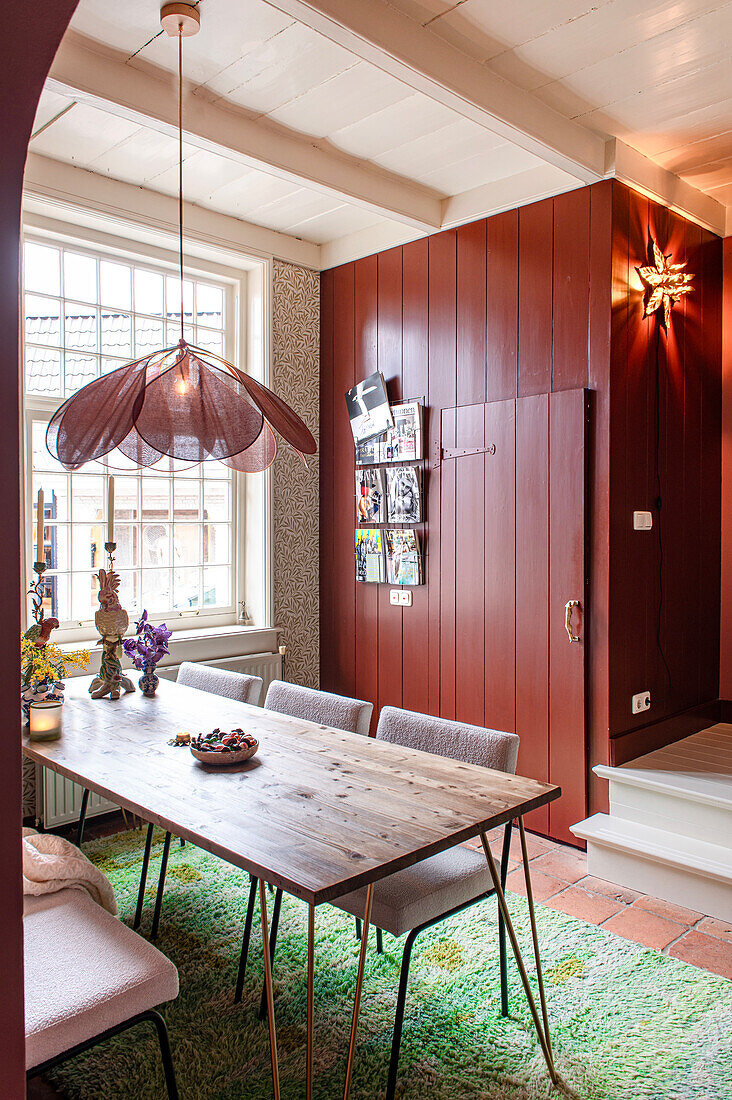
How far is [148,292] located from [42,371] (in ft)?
2.44

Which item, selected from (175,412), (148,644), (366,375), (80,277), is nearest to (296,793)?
(175,412)

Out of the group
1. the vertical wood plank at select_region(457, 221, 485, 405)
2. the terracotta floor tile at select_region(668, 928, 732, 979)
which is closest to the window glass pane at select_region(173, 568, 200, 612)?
the vertical wood plank at select_region(457, 221, 485, 405)

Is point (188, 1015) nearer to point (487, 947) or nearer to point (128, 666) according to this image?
point (487, 947)

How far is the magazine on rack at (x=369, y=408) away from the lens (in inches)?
154

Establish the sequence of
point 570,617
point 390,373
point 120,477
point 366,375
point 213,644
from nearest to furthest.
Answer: point 570,617, point 120,477, point 213,644, point 390,373, point 366,375

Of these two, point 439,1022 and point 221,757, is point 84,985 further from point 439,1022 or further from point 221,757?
point 439,1022

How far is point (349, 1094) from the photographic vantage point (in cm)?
178

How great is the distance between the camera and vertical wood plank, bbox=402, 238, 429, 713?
379 cm

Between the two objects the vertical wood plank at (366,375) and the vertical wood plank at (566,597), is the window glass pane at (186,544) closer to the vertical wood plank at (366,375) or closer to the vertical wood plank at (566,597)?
the vertical wood plank at (366,375)

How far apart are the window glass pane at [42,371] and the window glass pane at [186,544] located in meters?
0.89

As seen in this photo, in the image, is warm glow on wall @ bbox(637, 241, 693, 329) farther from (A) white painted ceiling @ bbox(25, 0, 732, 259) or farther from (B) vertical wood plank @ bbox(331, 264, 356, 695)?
(B) vertical wood plank @ bbox(331, 264, 356, 695)

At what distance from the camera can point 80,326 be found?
3562mm

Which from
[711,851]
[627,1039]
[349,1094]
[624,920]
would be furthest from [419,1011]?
[711,851]

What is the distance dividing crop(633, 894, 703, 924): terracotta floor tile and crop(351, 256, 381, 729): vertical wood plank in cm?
162
